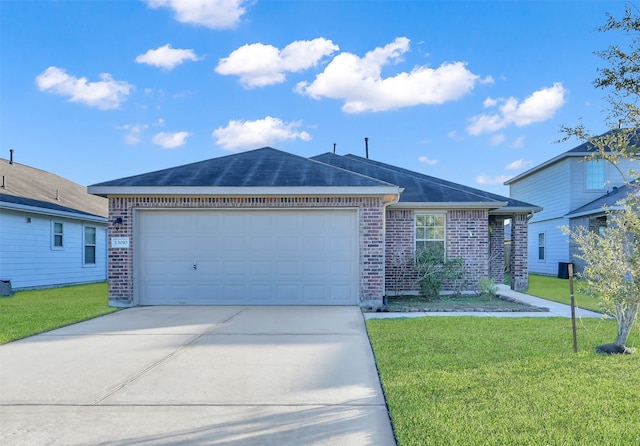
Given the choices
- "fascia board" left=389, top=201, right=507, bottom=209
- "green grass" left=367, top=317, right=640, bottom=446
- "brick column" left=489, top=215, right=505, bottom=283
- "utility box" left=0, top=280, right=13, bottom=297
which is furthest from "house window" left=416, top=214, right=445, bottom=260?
"utility box" left=0, top=280, right=13, bottom=297

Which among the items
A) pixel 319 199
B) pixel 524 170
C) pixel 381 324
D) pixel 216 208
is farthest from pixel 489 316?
pixel 524 170

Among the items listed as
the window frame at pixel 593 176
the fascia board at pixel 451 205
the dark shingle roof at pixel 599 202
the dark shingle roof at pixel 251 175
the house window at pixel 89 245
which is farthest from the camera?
the window frame at pixel 593 176

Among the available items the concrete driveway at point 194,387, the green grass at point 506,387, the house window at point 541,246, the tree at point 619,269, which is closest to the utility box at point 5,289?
the concrete driveway at point 194,387

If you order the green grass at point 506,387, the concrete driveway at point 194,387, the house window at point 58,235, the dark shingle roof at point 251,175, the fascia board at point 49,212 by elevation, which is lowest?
the concrete driveway at point 194,387

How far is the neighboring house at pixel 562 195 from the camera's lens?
68.6ft

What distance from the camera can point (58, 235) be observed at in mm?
17156

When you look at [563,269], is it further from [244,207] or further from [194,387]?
[194,387]

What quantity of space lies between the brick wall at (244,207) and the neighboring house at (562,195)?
40.3 ft

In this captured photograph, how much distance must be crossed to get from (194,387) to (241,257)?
622cm

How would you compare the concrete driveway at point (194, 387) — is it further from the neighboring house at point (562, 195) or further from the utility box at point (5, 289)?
the neighboring house at point (562, 195)

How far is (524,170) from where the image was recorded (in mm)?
26266

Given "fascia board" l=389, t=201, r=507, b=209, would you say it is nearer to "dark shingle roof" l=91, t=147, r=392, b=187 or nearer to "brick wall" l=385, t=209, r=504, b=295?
"brick wall" l=385, t=209, r=504, b=295

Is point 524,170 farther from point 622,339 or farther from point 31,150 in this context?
point 31,150

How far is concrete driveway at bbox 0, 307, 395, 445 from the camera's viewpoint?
145 inches
